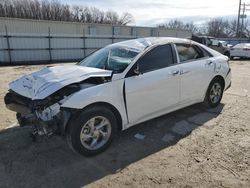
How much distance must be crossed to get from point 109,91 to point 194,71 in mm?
2102

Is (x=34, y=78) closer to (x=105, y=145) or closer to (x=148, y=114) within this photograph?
(x=105, y=145)

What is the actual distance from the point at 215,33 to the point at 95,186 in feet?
243

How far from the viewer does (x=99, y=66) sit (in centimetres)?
438

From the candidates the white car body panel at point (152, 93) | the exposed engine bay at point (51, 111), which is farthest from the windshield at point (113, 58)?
the exposed engine bay at point (51, 111)

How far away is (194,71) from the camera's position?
5.01 metres

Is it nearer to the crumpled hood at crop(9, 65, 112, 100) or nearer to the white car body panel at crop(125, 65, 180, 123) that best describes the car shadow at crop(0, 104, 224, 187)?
the white car body panel at crop(125, 65, 180, 123)

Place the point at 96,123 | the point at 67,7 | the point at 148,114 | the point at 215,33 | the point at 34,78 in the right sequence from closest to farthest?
1. the point at 96,123
2. the point at 34,78
3. the point at 148,114
4. the point at 67,7
5. the point at 215,33

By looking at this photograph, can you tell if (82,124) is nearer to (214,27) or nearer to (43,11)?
(43,11)

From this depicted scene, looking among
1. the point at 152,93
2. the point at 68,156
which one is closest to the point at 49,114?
the point at 68,156

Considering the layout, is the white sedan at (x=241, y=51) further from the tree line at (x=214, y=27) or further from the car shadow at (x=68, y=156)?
the tree line at (x=214, y=27)

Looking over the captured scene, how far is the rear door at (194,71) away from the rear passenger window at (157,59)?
28cm

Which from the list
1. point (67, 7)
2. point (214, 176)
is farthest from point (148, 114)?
point (67, 7)

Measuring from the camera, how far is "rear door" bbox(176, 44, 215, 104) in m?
4.86

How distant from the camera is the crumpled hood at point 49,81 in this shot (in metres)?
3.46
